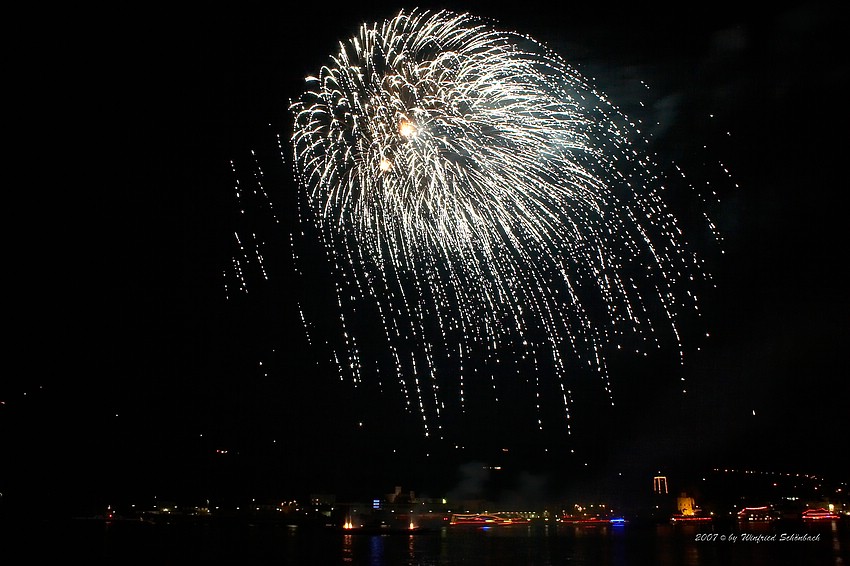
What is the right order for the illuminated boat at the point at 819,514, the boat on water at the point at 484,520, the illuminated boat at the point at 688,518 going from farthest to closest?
the boat on water at the point at 484,520 → the illuminated boat at the point at 688,518 → the illuminated boat at the point at 819,514

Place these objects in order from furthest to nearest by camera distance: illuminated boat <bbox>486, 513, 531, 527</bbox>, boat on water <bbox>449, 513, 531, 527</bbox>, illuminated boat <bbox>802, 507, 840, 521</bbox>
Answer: illuminated boat <bbox>486, 513, 531, 527</bbox> < boat on water <bbox>449, 513, 531, 527</bbox> < illuminated boat <bbox>802, 507, 840, 521</bbox>

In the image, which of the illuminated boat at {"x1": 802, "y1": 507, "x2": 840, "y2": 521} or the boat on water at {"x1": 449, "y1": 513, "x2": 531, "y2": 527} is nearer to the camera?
the illuminated boat at {"x1": 802, "y1": 507, "x2": 840, "y2": 521}

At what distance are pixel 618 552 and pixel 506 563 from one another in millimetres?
10865

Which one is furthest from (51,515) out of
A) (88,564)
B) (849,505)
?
(849,505)

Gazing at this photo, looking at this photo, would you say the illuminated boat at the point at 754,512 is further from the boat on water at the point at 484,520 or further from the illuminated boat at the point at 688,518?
the boat on water at the point at 484,520

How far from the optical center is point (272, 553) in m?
41.3

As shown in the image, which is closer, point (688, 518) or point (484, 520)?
point (688, 518)

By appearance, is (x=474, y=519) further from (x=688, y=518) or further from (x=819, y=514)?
(x=819, y=514)

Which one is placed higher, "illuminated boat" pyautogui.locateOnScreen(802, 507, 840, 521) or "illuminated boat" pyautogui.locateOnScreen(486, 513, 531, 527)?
"illuminated boat" pyautogui.locateOnScreen(802, 507, 840, 521)

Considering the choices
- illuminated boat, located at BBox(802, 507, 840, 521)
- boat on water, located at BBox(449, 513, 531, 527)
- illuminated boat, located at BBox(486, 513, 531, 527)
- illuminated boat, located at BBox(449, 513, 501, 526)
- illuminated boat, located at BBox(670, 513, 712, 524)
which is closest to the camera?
illuminated boat, located at BBox(802, 507, 840, 521)

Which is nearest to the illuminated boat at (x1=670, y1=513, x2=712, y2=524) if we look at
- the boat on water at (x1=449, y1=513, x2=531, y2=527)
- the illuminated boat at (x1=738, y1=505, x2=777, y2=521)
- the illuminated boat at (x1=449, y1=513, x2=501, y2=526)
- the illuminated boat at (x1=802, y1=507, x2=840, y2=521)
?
the illuminated boat at (x1=738, y1=505, x2=777, y2=521)

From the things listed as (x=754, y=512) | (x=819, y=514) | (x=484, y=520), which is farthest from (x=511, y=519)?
(x=819, y=514)

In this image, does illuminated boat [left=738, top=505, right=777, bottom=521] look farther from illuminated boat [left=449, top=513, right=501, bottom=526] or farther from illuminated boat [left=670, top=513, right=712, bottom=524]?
illuminated boat [left=449, top=513, right=501, bottom=526]

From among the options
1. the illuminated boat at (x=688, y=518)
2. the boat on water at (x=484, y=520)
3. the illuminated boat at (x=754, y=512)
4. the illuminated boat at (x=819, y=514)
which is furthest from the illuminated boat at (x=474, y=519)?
the illuminated boat at (x=819, y=514)
